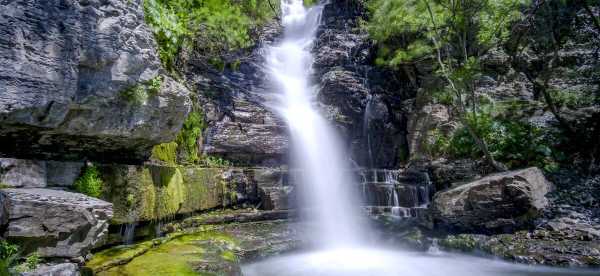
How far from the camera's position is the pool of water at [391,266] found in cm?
586

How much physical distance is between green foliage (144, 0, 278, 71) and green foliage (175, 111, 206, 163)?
4.98 ft

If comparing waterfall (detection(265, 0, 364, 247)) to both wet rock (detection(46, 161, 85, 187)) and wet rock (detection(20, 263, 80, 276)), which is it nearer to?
wet rock (detection(46, 161, 85, 187))

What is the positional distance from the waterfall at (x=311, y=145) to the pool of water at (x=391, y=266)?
106cm

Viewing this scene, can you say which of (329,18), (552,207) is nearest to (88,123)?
(552,207)

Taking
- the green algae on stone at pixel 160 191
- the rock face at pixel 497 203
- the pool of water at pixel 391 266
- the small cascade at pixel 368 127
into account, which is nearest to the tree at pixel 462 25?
the rock face at pixel 497 203

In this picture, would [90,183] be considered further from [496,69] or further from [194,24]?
[496,69]

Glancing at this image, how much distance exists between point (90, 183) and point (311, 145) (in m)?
7.78

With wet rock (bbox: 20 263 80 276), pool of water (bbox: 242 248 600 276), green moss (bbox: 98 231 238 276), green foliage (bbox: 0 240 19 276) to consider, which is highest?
green foliage (bbox: 0 240 19 276)

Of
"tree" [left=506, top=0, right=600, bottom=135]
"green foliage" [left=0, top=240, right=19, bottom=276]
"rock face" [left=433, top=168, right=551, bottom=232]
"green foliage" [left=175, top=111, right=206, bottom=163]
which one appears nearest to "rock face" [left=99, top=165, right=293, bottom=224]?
"green foliage" [left=175, top=111, right=206, bottom=163]

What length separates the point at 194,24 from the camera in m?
8.12

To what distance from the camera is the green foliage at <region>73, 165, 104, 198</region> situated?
4.64 metres

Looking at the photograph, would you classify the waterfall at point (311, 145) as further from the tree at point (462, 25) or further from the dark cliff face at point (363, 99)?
the tree at point (462, 25)

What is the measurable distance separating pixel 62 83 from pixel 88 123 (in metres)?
0.67

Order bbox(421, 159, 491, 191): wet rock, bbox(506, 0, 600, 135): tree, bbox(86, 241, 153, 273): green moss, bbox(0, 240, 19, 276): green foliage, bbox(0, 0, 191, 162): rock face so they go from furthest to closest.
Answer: bbox(506, 0, 600, 135): tree, bbox(421, 159, 491, 191): wet rock, bbox(86, 241, 153, 273): green moss, bbox(0, 0, 191, 162): rock face, bbox(0, 240, 19, 276): green foliage
